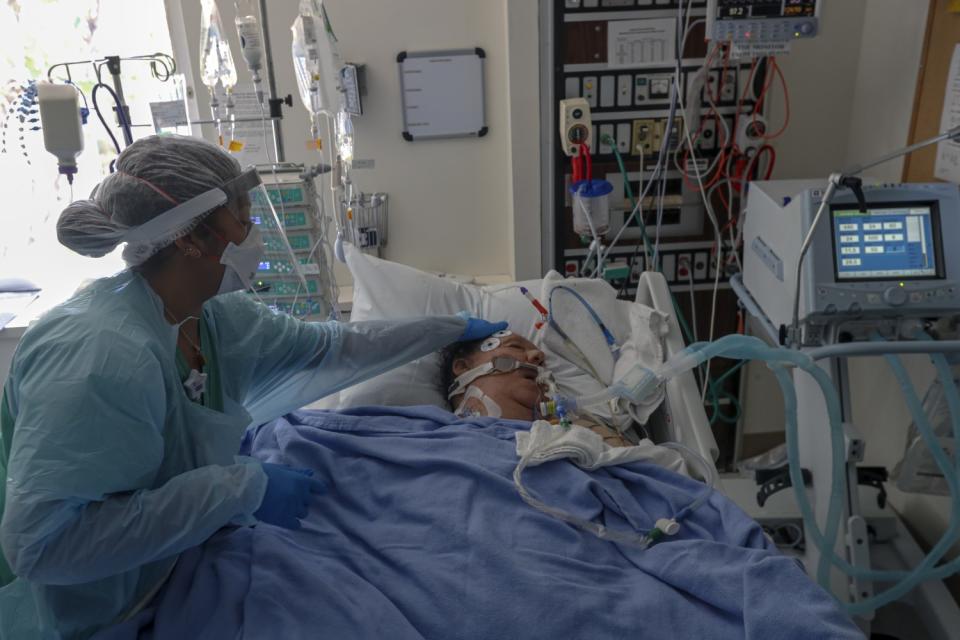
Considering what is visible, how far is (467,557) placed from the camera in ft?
4.24

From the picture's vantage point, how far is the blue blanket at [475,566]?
115 centimetres

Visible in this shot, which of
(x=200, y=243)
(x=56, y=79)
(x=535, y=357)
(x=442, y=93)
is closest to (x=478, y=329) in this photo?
(x=535, y=357)

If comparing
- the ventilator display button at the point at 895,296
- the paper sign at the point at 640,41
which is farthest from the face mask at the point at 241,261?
the paper sign at the point at 640,41

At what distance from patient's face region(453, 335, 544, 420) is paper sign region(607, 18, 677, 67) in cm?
113

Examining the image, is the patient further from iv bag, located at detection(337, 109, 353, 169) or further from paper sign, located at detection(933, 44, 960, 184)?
paper sign, located at detection(933, 44, 960, 184)

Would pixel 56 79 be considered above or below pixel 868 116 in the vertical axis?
above

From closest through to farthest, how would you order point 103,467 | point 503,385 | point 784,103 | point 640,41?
point 103,467 < point 503,385 < point 640,41 < point 784,103

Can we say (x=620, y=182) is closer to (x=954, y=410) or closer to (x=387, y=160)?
(x=387, y=160)

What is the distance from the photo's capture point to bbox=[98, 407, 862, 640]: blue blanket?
1153 mm

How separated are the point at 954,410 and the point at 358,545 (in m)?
1.24

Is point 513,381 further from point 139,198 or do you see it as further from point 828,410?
point 139,198

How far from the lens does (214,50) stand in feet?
6.55

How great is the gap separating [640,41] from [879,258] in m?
1.13

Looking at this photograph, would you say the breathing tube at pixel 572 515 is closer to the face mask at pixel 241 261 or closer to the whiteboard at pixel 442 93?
the face mask at pixel 241 261
